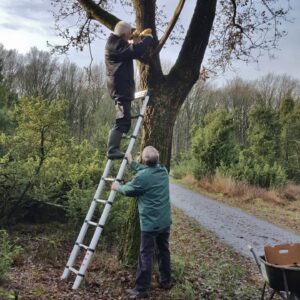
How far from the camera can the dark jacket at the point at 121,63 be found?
19.2 ft

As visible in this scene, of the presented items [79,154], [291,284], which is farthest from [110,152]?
[79,154]

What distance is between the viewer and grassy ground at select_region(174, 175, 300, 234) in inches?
683

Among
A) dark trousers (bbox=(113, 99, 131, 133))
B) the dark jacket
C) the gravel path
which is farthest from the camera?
the gravel path

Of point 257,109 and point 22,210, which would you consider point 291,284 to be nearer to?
point 22,210

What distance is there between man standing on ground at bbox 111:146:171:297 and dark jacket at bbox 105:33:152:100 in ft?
2.96

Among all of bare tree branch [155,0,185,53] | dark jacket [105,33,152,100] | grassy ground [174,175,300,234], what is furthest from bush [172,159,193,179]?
dark jacket [105,33,152,100]

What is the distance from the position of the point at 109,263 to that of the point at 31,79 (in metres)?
36.7

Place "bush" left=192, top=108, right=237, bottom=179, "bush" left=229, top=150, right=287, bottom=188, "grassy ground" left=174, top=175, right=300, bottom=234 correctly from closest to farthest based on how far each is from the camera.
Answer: "grassy ground" left=174, top=175, right=300, bottom=234 → "bush" left=229, top=150, right=287, bottom=188 → "bush" left=192, top=108, right=237, bottom=179

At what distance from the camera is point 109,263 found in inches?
269

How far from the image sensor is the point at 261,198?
70.1 ft

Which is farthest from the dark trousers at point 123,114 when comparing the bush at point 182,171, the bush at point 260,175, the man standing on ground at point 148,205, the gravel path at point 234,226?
the bush at point 182,171

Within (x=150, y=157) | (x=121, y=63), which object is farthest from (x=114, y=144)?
(x=121, y=63)

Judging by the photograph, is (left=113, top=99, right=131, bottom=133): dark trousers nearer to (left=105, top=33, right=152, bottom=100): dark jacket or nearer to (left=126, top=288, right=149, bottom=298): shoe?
(left=105, top=33, right=152, bottom=100): dark jacket

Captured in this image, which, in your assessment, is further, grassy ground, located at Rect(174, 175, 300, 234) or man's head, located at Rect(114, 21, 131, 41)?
grassy ground, located at Rect(174, 175, 300, 234)
